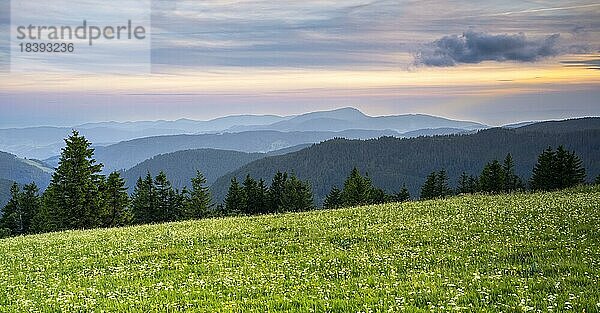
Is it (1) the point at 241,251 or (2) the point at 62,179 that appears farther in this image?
(2) the point at 62,179

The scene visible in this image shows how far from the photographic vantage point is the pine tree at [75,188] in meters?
59.2

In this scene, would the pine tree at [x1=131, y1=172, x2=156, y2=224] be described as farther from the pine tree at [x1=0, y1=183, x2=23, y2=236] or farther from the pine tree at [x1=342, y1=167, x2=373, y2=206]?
the pine tree at [x1=342, y1=167, x2=373, y2=206]

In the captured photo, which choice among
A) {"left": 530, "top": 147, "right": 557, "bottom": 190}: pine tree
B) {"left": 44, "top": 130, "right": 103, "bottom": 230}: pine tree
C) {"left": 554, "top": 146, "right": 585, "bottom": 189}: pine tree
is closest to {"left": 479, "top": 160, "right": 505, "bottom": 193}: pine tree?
{"left": 530, "top": 147, "right": 557, "bottom": 190}: pine tree

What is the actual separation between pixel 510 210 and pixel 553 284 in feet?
51.3

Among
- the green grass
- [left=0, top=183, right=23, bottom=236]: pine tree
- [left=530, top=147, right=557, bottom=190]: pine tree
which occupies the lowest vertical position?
[left=0, top=183, right=23, bottom=236]: pine tree

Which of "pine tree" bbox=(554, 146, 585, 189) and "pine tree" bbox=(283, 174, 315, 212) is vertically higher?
"pine tree" bbox=(554, 146, 585, 189)

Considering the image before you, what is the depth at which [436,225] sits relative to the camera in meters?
23.9

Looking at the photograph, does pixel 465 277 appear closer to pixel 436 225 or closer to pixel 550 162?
pixel 436 225

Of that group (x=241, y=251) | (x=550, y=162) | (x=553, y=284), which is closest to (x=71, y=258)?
(x=241, y=251)

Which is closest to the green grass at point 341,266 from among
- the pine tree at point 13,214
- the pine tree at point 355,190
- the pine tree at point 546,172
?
the pine tree at point 13,214

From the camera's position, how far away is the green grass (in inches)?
480

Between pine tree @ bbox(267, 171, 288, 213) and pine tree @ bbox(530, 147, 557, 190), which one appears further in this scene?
pine tree @ bbox(267, 171, 288, 213)

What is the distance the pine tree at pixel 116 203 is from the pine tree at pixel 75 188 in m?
5.38

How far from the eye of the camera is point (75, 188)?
5975cm
